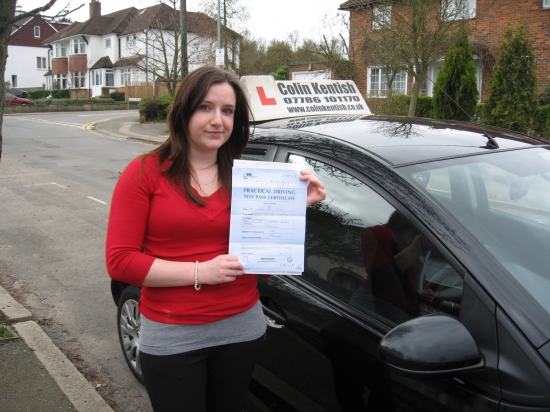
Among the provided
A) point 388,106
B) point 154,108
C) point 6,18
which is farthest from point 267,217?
point 154,108

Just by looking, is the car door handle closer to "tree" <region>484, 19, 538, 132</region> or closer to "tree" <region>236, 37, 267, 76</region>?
"tree" <region>484, 19, 538, 132</region>

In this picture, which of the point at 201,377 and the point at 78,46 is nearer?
the point at 201,377

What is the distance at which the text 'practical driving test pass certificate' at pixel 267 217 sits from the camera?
6.12 ft

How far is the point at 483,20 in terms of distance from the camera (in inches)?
784

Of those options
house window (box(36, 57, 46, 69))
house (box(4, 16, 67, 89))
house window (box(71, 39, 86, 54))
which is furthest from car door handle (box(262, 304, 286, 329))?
house window (box(36, 57, 46, 69))

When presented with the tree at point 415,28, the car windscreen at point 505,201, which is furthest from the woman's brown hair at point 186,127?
the tree at point 415,28

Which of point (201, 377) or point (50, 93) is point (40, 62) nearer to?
point (50, 93)

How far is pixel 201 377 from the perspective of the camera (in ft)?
6.37

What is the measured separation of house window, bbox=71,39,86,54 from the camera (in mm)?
63000

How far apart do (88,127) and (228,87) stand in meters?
26.9

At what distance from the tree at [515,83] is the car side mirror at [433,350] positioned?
13.9 meters

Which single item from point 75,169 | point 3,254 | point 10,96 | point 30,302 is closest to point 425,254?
point 30,302

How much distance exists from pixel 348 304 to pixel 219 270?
668 millimetres

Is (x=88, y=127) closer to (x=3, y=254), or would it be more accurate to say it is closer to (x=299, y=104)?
(x=3, y=254)
